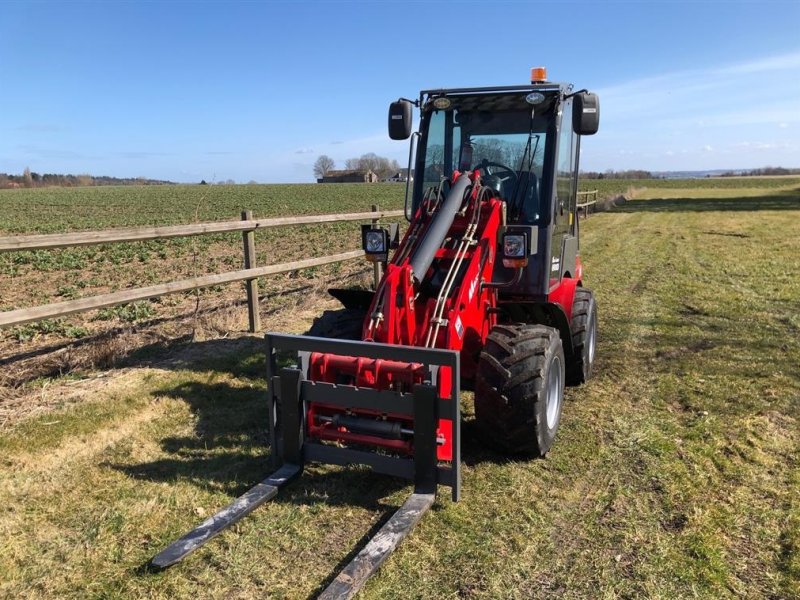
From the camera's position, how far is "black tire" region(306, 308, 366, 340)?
4512mm

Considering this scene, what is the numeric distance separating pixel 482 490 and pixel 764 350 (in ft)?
14.9

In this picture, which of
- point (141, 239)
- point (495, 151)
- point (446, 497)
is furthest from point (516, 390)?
point (141, 239)

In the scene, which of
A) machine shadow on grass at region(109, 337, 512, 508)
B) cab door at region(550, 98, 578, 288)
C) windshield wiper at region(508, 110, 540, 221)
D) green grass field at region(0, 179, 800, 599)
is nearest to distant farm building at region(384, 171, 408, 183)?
windshield wiper at region(508, 110, 540, 221)

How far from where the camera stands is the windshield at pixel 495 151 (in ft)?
16.4

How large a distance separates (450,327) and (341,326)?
3.46 feet

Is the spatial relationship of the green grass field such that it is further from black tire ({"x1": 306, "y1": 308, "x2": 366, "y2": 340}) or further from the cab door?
the cab door

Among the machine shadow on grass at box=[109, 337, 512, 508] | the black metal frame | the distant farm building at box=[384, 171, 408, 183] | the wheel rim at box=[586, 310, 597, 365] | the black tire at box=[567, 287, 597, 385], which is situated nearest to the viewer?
the black metal frame

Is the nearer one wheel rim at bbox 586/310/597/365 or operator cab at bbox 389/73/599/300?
operator cab at bbox 389/73/599/300

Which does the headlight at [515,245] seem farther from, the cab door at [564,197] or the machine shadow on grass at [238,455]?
the machine shadow on grass at [238,455]

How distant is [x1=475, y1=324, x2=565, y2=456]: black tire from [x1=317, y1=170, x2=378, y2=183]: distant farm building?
8360 cm

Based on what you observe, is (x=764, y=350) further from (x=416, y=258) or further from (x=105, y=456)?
(x=105, y=456)

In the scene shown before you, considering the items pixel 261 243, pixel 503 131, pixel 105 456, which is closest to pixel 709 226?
pixel 261 243

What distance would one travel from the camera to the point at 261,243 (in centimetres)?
1775

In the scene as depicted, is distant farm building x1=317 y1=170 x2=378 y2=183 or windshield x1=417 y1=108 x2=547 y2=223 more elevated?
distant farm building x1=317 y1=170 x2=378 y2=183
